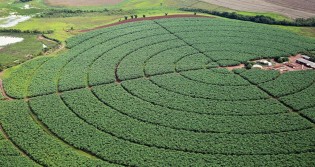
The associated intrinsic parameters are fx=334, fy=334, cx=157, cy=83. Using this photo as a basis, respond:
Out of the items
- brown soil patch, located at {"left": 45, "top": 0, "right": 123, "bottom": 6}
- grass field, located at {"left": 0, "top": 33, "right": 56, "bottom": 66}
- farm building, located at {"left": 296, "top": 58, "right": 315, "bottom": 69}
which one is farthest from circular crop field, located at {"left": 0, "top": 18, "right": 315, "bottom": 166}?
brown soil patch, located at {"left": 45, "top": 0, "right": 123, "bottom": 6}

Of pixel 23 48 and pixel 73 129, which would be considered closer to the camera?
pixel 73 129

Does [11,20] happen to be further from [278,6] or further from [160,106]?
[278,6]

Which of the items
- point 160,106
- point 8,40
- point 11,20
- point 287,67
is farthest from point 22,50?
point 287,67

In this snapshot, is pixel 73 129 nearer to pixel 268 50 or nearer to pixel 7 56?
pixel 7 56

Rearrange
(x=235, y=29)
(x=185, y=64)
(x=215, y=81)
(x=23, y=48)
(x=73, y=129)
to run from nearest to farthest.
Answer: (x=73, y=129), (x=215, y=81), (x=185, y=64), (x=23, y=48), (x=235, y=29)

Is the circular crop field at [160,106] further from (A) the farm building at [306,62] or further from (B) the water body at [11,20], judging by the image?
(B) the water body at [11,20]

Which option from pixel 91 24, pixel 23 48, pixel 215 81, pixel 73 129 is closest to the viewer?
pixel 73 129

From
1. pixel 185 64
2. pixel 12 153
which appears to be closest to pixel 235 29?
pixel 185 64
